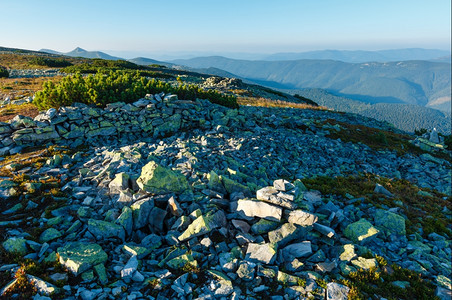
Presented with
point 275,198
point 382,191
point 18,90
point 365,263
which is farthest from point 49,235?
point 18,90

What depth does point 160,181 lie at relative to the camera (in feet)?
29.8

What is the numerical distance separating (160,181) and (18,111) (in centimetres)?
1696

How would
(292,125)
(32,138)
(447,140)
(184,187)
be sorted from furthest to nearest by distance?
(447,140) < (292,125) < (32,138) < (184,187)

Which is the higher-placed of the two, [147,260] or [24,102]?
[24,102]

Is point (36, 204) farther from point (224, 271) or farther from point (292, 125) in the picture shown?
point (292, 125)

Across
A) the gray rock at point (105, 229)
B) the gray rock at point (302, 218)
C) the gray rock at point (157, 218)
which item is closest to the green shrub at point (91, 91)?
the gray rock at point (105, 229)

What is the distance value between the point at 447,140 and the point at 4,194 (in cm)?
4142

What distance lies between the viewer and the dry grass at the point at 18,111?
17.2 meters

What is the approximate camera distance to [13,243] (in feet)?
21.7

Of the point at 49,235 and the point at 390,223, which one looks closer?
the point at 49,235

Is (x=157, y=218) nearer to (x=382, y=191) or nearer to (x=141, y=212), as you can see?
(x=141, y=212)

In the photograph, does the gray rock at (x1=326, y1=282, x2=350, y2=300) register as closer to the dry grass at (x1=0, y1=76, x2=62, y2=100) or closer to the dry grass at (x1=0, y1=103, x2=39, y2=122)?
the dry grass at (x1=0, y1=103, x2=39, y2=122)

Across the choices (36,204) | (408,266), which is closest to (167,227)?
(36,204)

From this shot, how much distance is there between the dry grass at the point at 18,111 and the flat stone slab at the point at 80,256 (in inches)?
578
